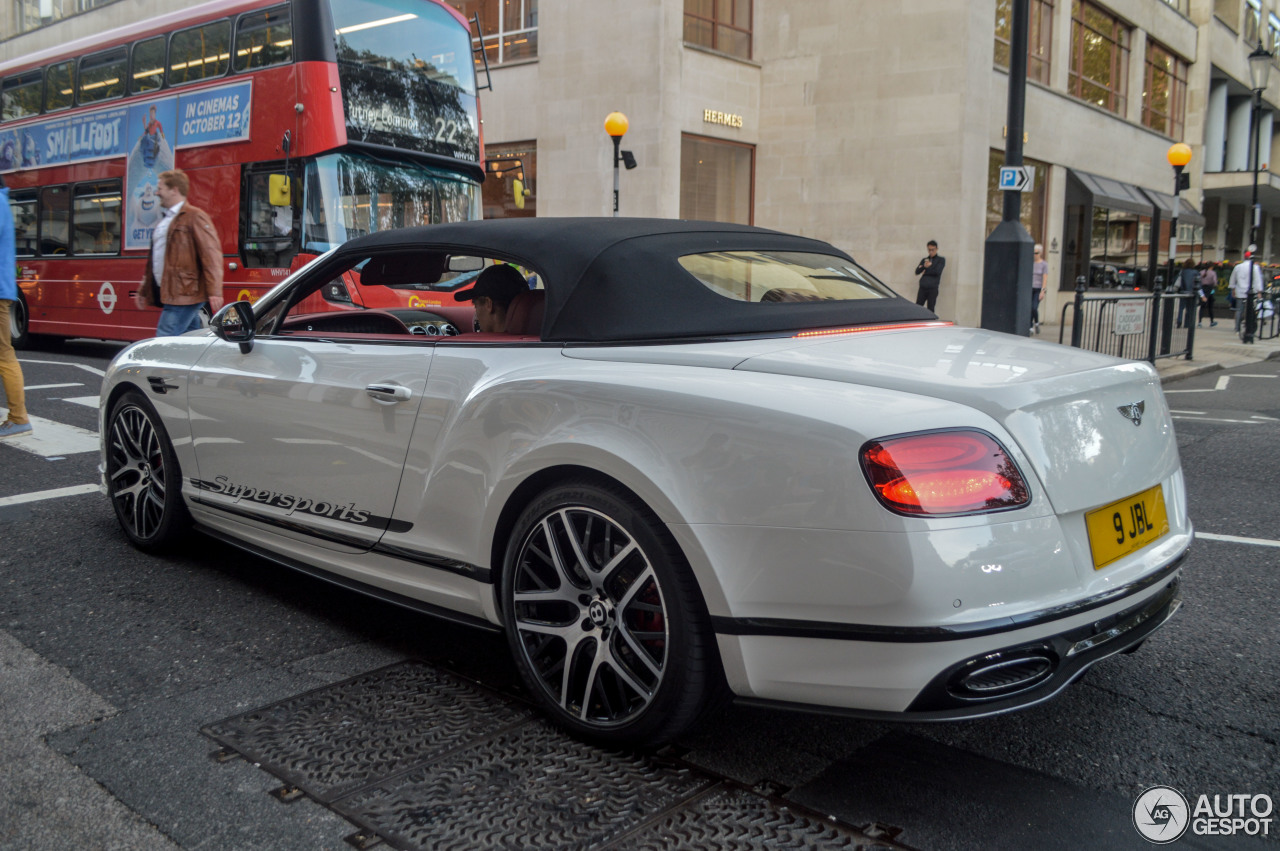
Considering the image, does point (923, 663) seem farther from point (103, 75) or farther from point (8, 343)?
point (103, 75)

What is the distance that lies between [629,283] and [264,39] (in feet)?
32.7

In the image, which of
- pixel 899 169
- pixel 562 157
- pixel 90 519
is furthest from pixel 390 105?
pixel 899 169

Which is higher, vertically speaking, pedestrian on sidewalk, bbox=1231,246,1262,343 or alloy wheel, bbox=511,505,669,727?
pedestrian on sidewalk, bbox=1231,246,1262,343

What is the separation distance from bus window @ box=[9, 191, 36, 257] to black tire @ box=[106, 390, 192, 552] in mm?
12437

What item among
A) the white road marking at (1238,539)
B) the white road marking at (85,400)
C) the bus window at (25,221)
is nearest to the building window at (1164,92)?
the bus window at (25,221)

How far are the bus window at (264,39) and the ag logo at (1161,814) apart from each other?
10910 mm

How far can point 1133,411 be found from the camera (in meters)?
2.81

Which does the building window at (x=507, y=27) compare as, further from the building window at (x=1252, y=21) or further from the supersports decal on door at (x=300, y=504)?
the building window at (x=1252, y=21)

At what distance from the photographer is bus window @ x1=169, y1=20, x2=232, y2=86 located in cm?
1191

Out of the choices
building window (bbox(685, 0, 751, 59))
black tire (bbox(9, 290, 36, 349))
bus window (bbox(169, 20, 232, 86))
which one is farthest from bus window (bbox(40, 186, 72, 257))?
building window (bbox(685, 0, 751, 59))

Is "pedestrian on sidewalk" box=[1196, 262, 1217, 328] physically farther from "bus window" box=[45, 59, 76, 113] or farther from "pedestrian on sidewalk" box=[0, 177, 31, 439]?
"pedestrian on sidewalk" box=[0, 177, 31, 439]

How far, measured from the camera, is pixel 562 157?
23.3m

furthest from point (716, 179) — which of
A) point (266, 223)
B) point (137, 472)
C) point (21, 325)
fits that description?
point (137, 472)

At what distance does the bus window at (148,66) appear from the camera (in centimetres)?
1288
